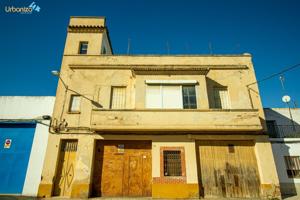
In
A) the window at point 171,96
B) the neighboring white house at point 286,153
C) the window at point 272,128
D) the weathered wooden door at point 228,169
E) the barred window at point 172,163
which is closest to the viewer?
the weathered wooden door at point 228,169

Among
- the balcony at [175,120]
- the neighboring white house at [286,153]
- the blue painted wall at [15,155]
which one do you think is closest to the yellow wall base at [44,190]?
the blue painted wall at [15,155]

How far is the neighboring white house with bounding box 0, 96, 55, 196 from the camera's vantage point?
11.0 metres

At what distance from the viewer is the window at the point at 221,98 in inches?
498

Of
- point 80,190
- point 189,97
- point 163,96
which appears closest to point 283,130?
point 189,97

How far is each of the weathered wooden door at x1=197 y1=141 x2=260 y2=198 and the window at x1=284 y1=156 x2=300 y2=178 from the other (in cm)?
323

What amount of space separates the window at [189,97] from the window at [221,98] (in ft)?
5.98

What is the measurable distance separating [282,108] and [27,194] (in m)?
19.7

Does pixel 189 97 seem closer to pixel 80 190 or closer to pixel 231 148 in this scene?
pixel 231 148

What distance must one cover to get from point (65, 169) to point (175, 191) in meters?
6.63

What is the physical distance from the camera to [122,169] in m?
11.2

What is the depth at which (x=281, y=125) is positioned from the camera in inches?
600

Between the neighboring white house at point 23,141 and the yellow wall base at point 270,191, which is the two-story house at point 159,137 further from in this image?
the neighboring white house at point 23,141

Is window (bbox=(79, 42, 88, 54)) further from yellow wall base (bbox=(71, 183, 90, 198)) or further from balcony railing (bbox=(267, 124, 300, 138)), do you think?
balcony railing (bbox=(267, 124, 300, 138))

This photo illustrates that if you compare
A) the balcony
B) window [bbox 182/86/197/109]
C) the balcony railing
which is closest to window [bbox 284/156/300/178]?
the balcony railing
